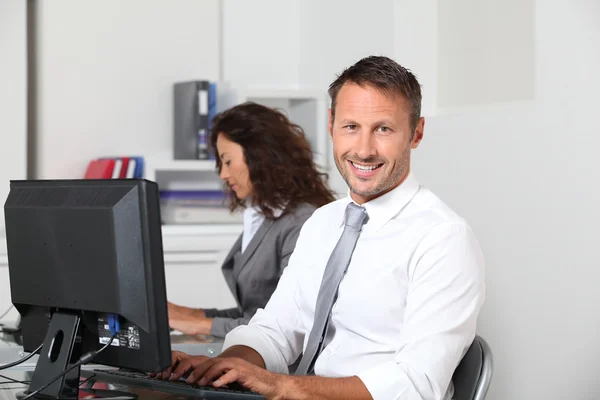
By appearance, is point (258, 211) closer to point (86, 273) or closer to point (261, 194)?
point (261, 194)

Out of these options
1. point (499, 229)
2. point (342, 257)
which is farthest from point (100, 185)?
point (499, 229)

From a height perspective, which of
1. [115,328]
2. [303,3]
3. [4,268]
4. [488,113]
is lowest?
[4,268]

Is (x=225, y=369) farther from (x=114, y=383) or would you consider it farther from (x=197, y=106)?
(x=197, y=106)

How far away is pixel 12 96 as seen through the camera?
3.85 meters

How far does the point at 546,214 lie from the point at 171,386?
1.34 meters

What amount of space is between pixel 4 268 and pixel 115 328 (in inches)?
99.2

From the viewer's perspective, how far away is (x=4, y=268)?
374cm

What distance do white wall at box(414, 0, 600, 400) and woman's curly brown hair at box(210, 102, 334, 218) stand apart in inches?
22.6

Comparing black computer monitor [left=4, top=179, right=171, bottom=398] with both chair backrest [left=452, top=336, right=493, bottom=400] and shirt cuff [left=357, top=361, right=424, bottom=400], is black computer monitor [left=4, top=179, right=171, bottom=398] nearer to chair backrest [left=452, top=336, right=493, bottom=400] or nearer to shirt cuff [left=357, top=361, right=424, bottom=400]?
shirt cuff [left=357, top=361, right=424, bottom=400]

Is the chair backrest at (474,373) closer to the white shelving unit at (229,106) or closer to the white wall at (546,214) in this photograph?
the white wall at (546,214)

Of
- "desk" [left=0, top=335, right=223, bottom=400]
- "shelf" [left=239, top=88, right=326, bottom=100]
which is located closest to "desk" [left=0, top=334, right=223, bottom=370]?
"desk" [left=0, top=335, right=223, bottom=400]

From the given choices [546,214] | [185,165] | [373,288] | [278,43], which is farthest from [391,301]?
[278,43]

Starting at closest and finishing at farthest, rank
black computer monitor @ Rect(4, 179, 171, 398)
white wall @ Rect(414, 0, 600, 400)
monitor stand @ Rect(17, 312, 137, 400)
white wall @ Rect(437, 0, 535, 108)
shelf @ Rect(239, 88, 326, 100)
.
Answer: black computer monitor @ Rect(4, 179, 171, 398) → monitor stand @ Rect(17, 312, 137, 400) → white wall @ Rect(414, 0, 600, 400) → white wall @ Rect(437, 0, 535, 108) → shelf @ Rect(239, 88, 326, 100)

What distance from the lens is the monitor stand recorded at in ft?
4.92
